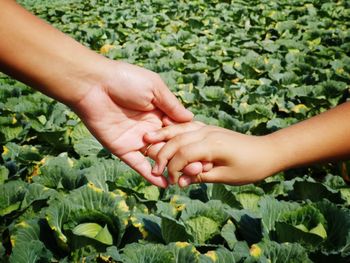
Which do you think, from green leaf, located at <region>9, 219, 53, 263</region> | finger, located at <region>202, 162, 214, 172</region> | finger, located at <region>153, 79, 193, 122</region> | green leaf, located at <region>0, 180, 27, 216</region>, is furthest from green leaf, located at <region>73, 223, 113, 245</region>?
finger, located at <region>153, 79, 193, 122</region>

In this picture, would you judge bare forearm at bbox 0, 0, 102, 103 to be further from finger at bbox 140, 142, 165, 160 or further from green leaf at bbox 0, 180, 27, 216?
green leaf at bbox 0, 180, 27, 216

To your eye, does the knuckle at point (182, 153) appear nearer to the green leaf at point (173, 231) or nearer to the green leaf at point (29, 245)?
the green leaf at point (173, 231)

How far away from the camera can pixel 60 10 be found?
8789 millimetres

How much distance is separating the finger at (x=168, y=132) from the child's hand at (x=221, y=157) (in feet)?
0.68

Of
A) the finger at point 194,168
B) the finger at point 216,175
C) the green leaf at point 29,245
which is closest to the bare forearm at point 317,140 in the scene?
the finger at point 216,175

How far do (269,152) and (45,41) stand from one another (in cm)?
108

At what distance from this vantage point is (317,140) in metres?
1.57

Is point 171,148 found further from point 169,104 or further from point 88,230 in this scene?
point 88,230

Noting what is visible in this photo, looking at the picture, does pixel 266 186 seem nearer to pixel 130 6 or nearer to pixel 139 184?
pixel 139 184

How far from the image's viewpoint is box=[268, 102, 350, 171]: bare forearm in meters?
1.55

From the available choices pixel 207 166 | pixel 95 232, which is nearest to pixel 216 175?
pixel 207 166

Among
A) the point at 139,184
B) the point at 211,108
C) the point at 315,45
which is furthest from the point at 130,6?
the point at 139,184

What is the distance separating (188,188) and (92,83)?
789 mm

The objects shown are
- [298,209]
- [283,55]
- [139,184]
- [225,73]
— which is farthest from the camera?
[283,55]
